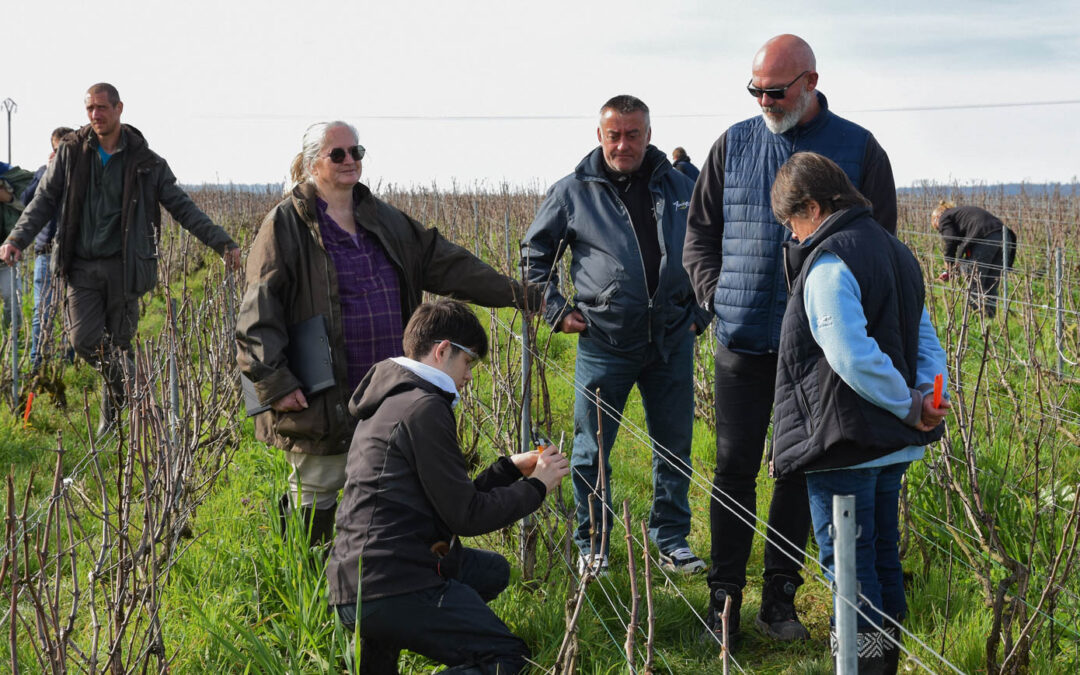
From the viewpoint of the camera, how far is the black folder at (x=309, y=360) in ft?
9.48

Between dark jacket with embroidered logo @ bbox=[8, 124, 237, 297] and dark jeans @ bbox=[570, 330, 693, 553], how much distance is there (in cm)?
224

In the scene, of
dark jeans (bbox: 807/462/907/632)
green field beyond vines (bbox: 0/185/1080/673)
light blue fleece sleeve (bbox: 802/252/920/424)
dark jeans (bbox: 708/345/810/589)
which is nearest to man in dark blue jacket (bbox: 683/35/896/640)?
dark jeans (bbox: 708/345/810/589)

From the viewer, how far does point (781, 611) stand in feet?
9.96

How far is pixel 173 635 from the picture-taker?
293 centimetres

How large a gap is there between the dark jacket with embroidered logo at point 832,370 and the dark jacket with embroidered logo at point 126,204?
3.35m

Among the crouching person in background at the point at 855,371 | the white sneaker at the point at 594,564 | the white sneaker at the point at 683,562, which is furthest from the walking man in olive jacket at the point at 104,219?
the crouching person in background at the point at 855,371

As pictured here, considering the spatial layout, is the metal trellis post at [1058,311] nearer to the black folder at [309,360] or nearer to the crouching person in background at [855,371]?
the crouching person in background at [855,371]

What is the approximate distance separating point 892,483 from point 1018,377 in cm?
466

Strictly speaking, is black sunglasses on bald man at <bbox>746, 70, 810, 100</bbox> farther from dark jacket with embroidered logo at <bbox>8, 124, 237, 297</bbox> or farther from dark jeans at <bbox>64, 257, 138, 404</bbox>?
dark jeans at <bbox>64, 257, 138, 404</bbox>

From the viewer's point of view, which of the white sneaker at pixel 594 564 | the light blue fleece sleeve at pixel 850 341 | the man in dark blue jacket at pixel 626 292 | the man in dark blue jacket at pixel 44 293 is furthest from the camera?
the man in dark blue jacket at pixel 44 293

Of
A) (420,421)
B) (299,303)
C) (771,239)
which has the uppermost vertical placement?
(771,239)

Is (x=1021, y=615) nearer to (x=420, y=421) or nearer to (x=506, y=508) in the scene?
(x=506, y=508)

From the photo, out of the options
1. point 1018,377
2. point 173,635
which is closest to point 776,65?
point 173,635

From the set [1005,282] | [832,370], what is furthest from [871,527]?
[1005,282]
